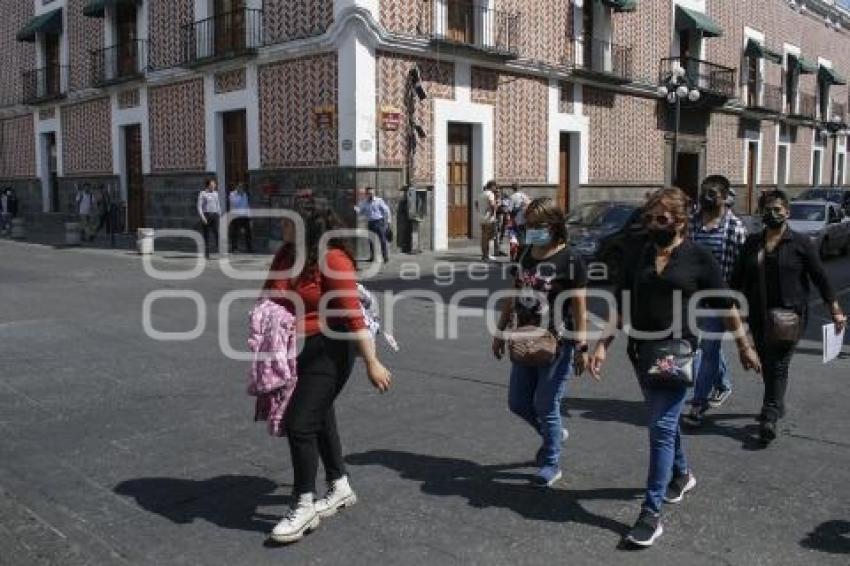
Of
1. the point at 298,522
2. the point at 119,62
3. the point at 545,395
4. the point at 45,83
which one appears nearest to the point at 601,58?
the point at 119,62

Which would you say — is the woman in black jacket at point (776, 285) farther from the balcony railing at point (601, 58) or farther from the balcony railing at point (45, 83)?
the balcony railing at point (45, 83)

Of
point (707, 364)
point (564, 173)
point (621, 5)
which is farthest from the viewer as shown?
point (564, 173)

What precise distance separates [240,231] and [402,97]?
5.09 metres

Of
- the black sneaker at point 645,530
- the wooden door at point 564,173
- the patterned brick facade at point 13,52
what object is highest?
the patterned brick facade at point 13,52

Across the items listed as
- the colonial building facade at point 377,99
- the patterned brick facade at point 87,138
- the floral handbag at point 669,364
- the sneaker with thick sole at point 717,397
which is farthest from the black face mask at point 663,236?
the patterned brick facade at point 87,138

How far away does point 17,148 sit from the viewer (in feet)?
106

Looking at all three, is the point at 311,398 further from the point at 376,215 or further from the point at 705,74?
the point at 705,74

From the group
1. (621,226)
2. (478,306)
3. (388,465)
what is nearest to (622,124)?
(621,226)

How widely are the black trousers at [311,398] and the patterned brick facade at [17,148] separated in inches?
1214

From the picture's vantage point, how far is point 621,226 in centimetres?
1490

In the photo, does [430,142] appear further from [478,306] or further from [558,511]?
[558,511]

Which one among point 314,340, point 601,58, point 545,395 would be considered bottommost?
point 545,395

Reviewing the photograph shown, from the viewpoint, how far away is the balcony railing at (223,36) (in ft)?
65.0

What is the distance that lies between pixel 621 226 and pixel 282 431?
11850mm
